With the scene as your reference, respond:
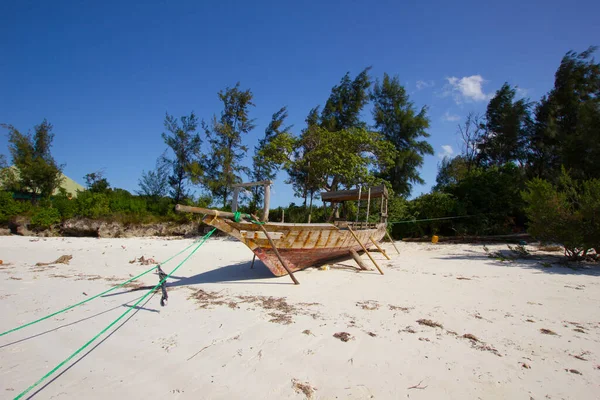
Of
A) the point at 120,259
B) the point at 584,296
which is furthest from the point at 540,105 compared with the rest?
the point at 120,259

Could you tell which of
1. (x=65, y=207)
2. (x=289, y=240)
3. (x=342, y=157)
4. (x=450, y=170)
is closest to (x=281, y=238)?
(x=289, y=240)

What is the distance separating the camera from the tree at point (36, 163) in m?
18.9

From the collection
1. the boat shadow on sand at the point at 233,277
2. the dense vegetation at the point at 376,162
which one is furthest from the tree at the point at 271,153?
the boat shadow on sand at the point at 233,277

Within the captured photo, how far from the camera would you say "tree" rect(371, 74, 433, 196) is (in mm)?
20578

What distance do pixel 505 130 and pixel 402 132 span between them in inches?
270

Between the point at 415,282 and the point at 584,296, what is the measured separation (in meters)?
2.67

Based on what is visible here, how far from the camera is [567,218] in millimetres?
7734

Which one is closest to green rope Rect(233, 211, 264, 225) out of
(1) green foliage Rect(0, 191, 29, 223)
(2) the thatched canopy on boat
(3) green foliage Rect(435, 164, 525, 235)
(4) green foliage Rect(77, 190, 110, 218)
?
(2) the thatched canopy on boat

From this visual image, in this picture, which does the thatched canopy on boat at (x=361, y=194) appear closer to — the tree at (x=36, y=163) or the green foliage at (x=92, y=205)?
the green foliage at (x=92, y=205)

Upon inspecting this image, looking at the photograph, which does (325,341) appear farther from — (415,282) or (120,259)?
(120,259)

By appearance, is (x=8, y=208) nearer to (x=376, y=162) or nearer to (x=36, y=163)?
(x=36, y=163)

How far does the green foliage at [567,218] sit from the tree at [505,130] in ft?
43.2

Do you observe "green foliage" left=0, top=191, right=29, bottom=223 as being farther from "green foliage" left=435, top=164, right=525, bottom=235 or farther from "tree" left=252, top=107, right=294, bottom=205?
"green foliage" left=435, top=164, right=525, bottom=235

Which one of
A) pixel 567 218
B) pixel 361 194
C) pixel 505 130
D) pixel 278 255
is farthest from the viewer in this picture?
pixel 505 130
